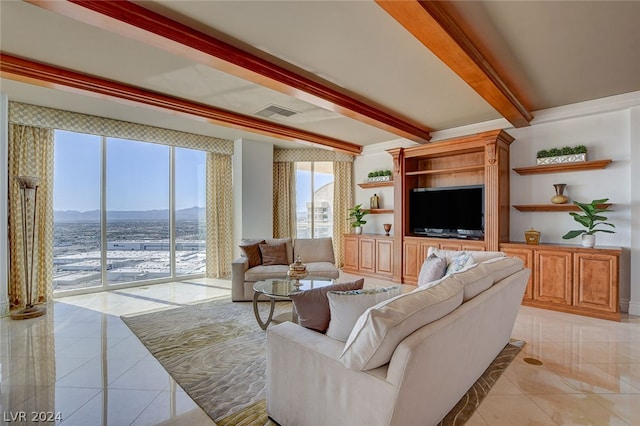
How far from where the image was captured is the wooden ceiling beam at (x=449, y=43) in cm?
201

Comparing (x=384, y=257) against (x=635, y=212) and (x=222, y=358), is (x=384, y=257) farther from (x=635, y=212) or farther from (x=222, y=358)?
(x=222, y=358)

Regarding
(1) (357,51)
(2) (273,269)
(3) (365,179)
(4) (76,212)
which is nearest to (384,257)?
(3) (365,179)

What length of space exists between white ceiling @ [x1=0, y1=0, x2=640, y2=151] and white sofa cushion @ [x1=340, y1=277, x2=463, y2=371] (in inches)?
78.1

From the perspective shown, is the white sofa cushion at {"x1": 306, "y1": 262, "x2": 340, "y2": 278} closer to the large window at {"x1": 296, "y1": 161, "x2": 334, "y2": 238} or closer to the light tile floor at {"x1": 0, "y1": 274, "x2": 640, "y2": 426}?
the light tile floor at {"x1": 0, "y1": 274, "x2": 640, "y2": 426}

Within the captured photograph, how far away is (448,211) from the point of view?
519 centimetres

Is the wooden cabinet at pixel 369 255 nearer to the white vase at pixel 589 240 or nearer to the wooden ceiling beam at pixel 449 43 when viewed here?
the white vase at pixel 589 240

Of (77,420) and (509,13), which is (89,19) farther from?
(509,13)

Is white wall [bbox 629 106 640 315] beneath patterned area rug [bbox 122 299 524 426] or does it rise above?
above

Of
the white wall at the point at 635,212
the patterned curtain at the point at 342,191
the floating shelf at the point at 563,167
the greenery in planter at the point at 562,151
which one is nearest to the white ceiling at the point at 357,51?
the white wall at the point at 635,212

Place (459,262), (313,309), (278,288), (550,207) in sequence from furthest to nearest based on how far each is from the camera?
(550,207)
(278,288)
(459,262)
(313,309)

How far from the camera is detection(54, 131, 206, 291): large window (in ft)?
15.6

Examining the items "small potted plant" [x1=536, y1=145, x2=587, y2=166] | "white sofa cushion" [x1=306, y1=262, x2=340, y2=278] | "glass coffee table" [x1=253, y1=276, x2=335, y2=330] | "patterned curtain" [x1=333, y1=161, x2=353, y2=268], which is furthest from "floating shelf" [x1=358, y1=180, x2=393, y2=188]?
"glass coffee table" [x1=253, y1=276, x2=335, y2=330]

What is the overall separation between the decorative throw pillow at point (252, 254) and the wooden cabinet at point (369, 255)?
2.35 metres

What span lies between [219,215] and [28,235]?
2771 millimetres
